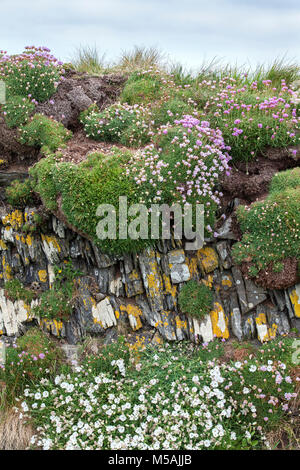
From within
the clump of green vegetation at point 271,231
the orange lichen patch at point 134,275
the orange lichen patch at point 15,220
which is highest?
the orange lichen patch at point 15,220

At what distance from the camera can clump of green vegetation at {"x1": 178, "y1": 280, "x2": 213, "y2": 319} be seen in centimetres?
763

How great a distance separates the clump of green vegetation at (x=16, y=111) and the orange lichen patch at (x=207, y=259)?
4888 mm

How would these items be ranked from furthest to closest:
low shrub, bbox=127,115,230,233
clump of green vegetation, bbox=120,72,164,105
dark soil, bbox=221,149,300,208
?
1. clump of green vegetation, bbox=120,72,164,105
2. dark soil, bbox=221,149,300,208
3. low shrub, bbox=127,115,230,233

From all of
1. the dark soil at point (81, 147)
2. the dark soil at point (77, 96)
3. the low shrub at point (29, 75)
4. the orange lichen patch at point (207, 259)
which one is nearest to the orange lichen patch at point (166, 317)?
the orange lichen patch at point (207, 259)

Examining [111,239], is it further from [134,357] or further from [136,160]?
[134,357]

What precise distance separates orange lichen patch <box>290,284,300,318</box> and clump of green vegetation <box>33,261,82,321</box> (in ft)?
13.1

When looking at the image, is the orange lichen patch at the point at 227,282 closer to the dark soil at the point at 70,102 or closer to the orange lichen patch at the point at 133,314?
the orange lichen patch at the point at 133,314

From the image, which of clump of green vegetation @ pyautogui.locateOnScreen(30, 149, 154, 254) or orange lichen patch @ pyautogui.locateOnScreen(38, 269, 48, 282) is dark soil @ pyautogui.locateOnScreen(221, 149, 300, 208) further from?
orange lichen patch @ pyautogui.locateOnScreen(38, 269, 48, 282)

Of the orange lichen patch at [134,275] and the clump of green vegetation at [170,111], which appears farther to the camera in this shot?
the clump of green vegetation at [170,111]

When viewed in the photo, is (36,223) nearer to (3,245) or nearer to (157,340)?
(3,245)

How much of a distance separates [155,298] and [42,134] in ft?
14.2

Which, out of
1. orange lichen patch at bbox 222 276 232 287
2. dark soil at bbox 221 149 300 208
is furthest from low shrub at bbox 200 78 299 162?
orange lichen patch at bbox 222 276 232 287

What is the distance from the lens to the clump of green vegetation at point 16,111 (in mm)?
9305

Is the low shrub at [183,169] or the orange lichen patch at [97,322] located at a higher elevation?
the low shrub at [183,169]
